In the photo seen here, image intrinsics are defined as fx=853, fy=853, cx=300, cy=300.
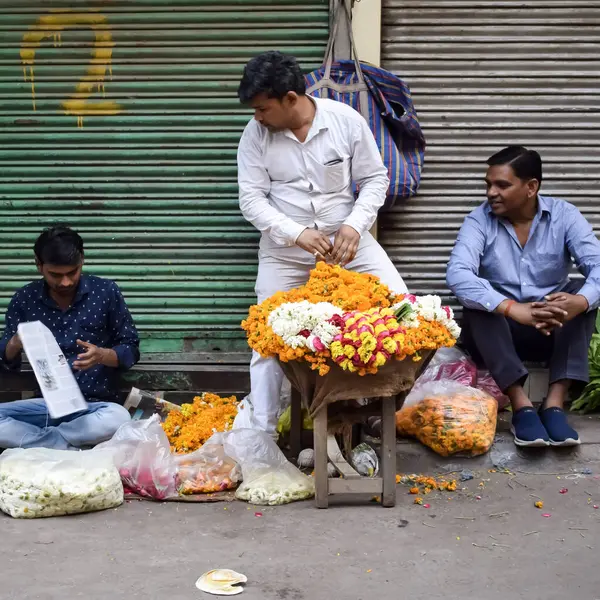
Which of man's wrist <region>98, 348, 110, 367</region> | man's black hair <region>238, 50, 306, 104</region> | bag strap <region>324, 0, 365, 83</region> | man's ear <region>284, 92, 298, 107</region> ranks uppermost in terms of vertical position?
bag strap <region>324, 0, 365, 83</region>

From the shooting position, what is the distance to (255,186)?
4.69m

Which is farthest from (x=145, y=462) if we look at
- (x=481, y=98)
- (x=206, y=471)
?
(x=481, y=98)

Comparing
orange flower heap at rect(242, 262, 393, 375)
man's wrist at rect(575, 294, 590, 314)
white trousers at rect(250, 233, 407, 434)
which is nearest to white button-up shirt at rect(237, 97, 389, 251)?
white trousers at rect(250, 233, 407, 434)

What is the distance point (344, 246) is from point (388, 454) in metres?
1.10

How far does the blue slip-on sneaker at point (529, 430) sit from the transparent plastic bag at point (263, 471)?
1.18 meters

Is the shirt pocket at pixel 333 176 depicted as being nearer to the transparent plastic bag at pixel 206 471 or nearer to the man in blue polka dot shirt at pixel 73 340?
the man in blue polka dot shirt at pixel 73 340

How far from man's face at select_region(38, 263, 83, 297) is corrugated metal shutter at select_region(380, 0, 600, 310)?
1991mm

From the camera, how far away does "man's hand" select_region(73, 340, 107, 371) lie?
179 inches

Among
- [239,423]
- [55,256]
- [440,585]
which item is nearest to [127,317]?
[55,256]

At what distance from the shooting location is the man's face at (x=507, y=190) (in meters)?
4.91

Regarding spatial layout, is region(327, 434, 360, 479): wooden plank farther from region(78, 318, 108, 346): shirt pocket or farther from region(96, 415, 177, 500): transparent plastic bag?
region(78, 318, 108, 346): shirt pocket

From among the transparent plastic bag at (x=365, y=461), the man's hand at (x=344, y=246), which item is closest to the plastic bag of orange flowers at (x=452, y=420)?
the transparent plastic bag at (x=365, y=461)

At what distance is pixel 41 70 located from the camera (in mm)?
5371

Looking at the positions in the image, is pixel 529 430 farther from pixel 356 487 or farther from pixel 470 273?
pixel 356 487
